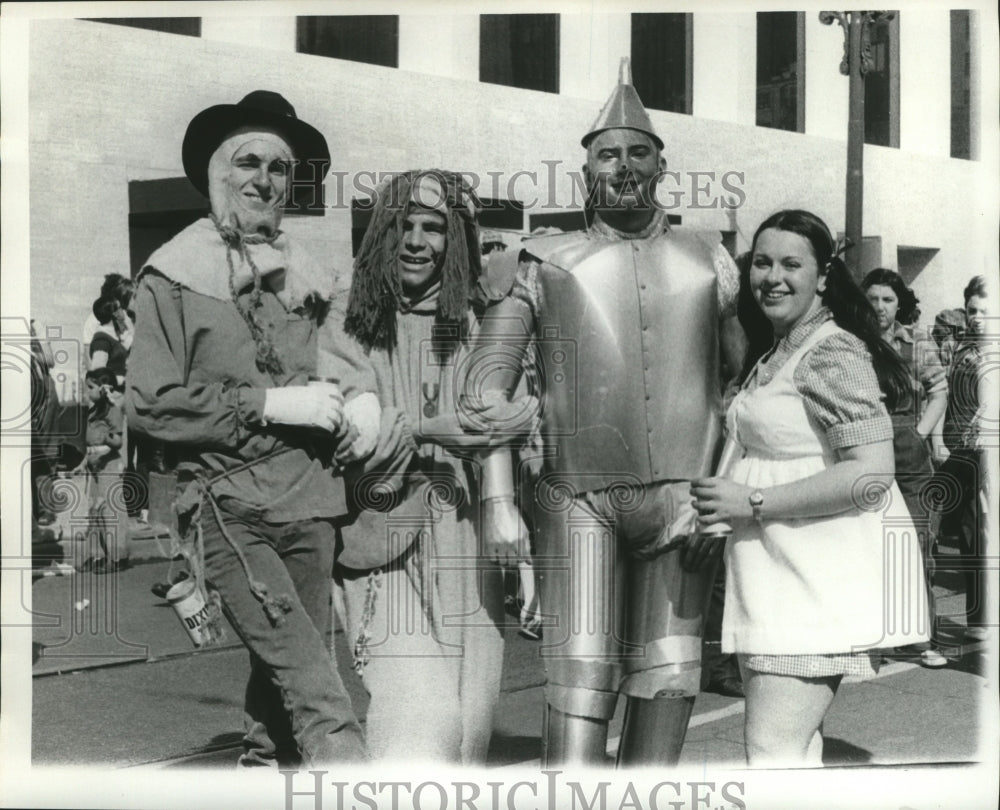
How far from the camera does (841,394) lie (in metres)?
4.51

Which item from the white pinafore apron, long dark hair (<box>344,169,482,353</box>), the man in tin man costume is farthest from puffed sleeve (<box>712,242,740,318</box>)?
long dark hair (<box>344,169,482,353</box>)

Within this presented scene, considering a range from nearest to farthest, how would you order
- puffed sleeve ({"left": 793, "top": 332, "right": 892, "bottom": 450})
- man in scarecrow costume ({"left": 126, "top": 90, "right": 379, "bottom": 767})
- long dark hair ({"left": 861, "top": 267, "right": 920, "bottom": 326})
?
puffed sleeve ({"left": 793, "top": 332, "right": 892, "bottom": 450}) → man in scarecrow costume ({"left": 126, "top": 90, "right": 379, "bottom": 767}) → long dark hair ({"left": 861, "top": 267, "right": 920, "bottom": 326})

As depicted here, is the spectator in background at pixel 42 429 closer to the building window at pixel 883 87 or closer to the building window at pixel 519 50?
the building window at pixel 519 50

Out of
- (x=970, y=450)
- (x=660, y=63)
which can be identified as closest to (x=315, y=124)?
(x=660, y=63)

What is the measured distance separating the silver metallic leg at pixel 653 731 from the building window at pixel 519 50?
2201mm

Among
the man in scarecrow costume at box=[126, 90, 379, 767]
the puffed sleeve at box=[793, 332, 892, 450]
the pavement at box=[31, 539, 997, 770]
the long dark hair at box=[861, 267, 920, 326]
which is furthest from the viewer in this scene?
the long dark hair at box=[861, 267, 920, 326]

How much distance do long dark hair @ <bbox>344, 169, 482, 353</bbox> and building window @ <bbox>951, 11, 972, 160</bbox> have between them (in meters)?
1.83

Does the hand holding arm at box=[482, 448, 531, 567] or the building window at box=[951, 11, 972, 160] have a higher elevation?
the building window at box=[951, 11, 972, 160]

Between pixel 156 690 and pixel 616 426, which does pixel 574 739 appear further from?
pixel 156 690

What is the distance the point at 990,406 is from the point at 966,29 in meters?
1.37

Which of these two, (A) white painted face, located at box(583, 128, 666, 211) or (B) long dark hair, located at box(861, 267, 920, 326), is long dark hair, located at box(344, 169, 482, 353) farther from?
(B) long dark hair, located at box(861, 267, 920, 326)

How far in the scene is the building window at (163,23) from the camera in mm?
4723

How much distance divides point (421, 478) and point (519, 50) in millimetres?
1568

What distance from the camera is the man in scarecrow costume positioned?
4605 millimetres
